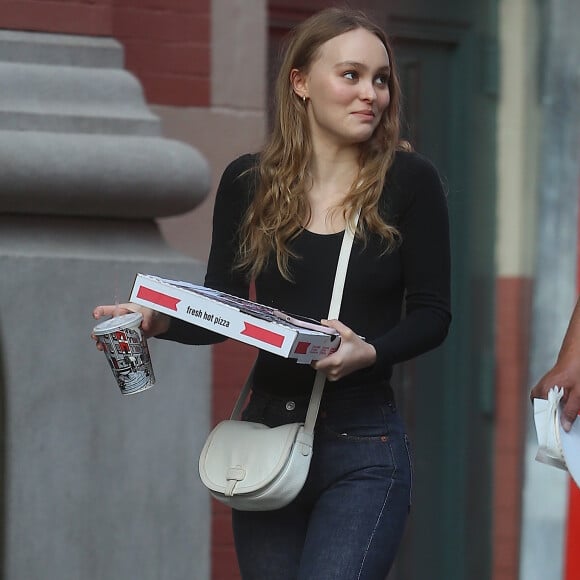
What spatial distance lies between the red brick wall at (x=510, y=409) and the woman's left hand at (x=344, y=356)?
3.18m

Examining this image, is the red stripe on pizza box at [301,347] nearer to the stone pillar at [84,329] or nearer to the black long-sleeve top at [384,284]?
the black long-sleeve top at [384,284]

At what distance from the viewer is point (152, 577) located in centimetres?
520

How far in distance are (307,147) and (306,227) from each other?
223 mm

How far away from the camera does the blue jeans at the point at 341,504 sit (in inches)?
126

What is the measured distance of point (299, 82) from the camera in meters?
3.50

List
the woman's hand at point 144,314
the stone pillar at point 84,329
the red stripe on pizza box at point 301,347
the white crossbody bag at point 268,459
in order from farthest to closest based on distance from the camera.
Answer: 1. the stone pillar at point 84,329
2. the woman's hand at point 144,314
3. the white crossbody bag at point 268,459
4. the red stripe on pizza box at point 301,347

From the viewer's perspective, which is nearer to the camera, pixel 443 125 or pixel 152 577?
pixel 152 577

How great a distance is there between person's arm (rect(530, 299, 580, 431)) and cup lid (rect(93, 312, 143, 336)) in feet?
3.00

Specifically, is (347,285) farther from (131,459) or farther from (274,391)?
(131,459)

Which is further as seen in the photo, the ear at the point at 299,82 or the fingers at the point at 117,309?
the ear at the point at 299,82

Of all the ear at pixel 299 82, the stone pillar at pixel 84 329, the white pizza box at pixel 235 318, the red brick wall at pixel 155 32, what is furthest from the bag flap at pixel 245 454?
→ the red brick wall at pixel 155 32

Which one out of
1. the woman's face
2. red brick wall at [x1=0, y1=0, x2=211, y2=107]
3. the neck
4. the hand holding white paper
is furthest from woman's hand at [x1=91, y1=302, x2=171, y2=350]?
red brick wall at [x1=0, y1=0, x2=211, y2=107]

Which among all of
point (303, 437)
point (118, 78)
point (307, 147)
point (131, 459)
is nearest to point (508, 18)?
point (118, 78)

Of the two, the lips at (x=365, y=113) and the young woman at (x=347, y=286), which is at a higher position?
the lips at (x=365, y=113)
